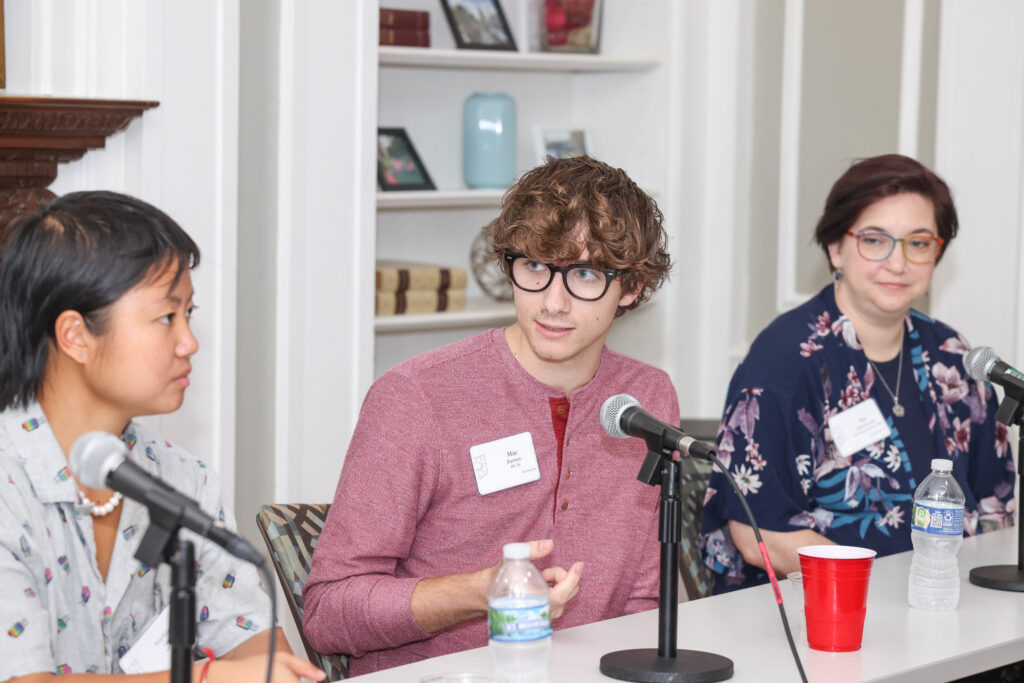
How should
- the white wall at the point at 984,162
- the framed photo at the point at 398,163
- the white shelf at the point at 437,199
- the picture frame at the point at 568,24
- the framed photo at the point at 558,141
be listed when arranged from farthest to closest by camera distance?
the framed photo at the point at 558,141, the picture frame at the point at 568,24, the framed photo at the point at 398,163, the white shelf at the point at 437,199, the white wall at the point at 984,162

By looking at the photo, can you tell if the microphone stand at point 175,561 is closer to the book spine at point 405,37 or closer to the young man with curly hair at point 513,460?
the young man with curly hair at point 513,460

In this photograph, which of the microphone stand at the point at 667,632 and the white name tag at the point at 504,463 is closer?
Answer: the microphone stand at the point at 667,632

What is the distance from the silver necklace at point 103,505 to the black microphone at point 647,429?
67 centimetres

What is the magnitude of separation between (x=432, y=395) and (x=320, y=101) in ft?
4.49

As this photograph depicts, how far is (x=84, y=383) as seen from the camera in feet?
5.58

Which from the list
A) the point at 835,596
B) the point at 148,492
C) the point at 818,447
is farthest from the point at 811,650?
the point at 148,492

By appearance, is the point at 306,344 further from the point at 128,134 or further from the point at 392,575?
the point at 392,575

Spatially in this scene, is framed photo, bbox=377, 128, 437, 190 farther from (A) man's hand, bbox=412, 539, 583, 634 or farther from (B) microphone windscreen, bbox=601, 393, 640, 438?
(B) microphone windscreen, bbox=601, 393, 640, 438

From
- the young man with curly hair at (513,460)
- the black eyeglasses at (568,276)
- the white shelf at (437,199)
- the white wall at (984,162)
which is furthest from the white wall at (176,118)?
the white wall at (984,162)

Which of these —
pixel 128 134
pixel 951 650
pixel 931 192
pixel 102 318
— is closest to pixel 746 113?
pixel 931 192

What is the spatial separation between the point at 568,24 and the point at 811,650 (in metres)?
2.74

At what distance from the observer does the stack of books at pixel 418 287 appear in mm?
3627

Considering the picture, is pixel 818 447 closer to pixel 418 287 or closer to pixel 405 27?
pixel 418 287

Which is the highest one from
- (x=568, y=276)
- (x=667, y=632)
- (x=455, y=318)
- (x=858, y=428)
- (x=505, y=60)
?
Result: (x=505, y=60)
